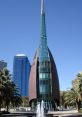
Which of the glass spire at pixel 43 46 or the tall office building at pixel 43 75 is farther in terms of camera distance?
the glass spire at pixel 43 46

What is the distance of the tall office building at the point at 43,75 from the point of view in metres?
111

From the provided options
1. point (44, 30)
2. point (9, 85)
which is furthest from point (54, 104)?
point (9, 85)

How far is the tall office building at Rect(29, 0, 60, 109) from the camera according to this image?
11144 cm

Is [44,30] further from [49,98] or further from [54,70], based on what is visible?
[49,98]

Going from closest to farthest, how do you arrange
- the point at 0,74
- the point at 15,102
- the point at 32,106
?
the point at 0,74, the point at 15,102, the point at 32,106

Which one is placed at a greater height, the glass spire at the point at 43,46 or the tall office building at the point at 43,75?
the glass spire at the point at 43,46

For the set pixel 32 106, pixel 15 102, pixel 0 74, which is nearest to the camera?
pixel 0 74

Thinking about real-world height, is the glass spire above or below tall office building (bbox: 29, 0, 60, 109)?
above

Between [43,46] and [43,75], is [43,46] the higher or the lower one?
the higher one

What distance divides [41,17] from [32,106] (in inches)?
1306

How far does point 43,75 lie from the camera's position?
113 metres

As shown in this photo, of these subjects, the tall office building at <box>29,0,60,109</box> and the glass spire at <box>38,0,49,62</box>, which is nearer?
the tall office building at <box>29,0,60,109</box>

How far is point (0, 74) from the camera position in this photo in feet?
211

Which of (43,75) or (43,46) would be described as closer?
(43,75)
